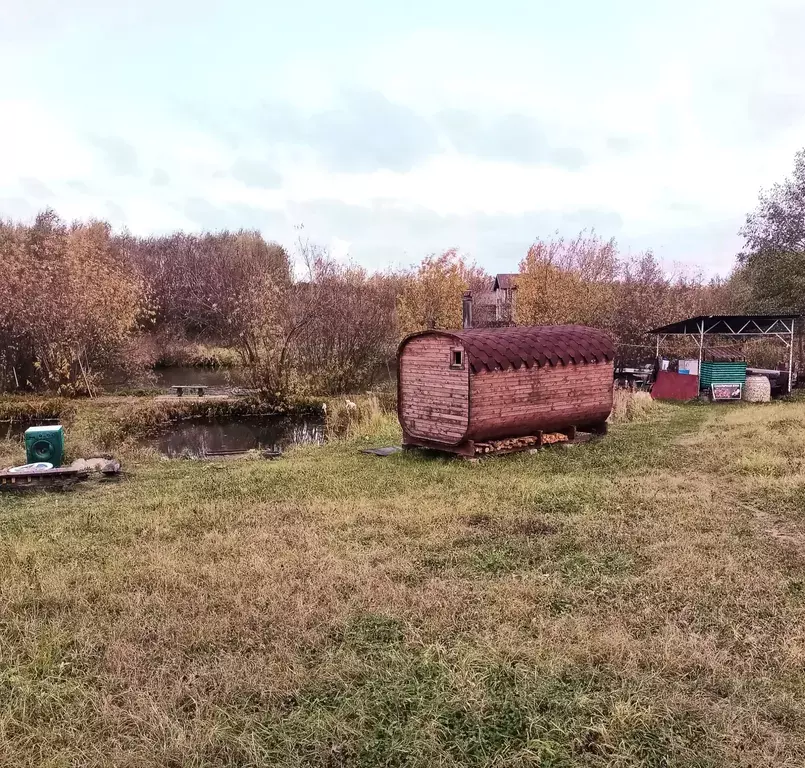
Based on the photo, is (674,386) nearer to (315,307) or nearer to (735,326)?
(735,326)

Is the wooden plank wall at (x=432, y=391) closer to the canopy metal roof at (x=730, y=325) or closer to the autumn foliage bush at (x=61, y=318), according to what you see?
the canopy metal roof at (x=730, y=325)

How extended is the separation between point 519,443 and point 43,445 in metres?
9.46

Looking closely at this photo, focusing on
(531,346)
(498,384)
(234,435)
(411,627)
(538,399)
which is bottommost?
(234,435)

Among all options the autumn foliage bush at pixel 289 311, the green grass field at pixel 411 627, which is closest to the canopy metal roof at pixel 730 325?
the autumn foliage bush at pixel 289 311

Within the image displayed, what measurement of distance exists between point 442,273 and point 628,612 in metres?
23.1

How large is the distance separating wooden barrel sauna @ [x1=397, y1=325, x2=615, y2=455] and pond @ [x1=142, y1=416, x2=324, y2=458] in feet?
18.3

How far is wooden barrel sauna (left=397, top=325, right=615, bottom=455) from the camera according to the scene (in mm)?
11867

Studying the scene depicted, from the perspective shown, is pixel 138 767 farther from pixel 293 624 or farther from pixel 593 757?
pixel 593 757

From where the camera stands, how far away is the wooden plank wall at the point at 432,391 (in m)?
11.9

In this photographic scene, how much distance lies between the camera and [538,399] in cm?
1273

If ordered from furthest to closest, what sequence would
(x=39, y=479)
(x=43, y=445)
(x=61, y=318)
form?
(x=61, y=318) < (x=43, y=445) < (x=39, y=479)

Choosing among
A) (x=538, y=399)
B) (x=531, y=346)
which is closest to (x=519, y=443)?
(x=538, y=399)

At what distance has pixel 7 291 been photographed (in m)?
22.9

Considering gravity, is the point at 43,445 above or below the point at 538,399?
below
